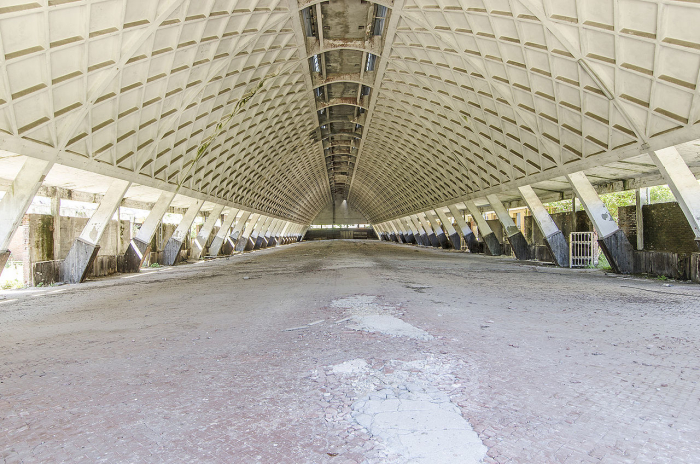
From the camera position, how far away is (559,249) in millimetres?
21062

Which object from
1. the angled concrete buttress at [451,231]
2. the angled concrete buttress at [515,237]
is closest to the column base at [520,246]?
the angled concrete buttress at [515,237]

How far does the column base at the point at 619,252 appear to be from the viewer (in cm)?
1672

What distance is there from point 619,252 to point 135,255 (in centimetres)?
2131

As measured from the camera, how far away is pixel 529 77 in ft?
52.1

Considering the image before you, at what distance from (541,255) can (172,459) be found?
25.0 metres

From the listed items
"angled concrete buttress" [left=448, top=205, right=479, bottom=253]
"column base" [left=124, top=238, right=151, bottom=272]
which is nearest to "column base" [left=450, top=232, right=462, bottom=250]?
"angled concrete buttress" [left=448, top=205, right=479, bottom=253]

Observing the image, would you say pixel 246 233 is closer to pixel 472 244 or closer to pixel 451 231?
pixel 451 231

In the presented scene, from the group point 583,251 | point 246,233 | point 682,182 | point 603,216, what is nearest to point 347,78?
point 603,216

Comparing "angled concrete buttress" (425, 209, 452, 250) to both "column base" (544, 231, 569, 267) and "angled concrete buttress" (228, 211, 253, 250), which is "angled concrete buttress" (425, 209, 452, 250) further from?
"column base" (544, 231, 569, 267)

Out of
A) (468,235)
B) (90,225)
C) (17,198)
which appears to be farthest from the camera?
(468,235)

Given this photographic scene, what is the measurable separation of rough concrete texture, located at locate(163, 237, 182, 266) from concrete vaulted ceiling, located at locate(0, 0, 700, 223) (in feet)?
10.9

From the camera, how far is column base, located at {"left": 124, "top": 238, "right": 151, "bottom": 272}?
2078 centimetres

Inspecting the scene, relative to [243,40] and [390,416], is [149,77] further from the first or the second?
[390,416]

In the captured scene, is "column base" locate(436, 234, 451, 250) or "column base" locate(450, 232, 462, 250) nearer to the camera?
"column base" locate(450, 232, 462, 250)
